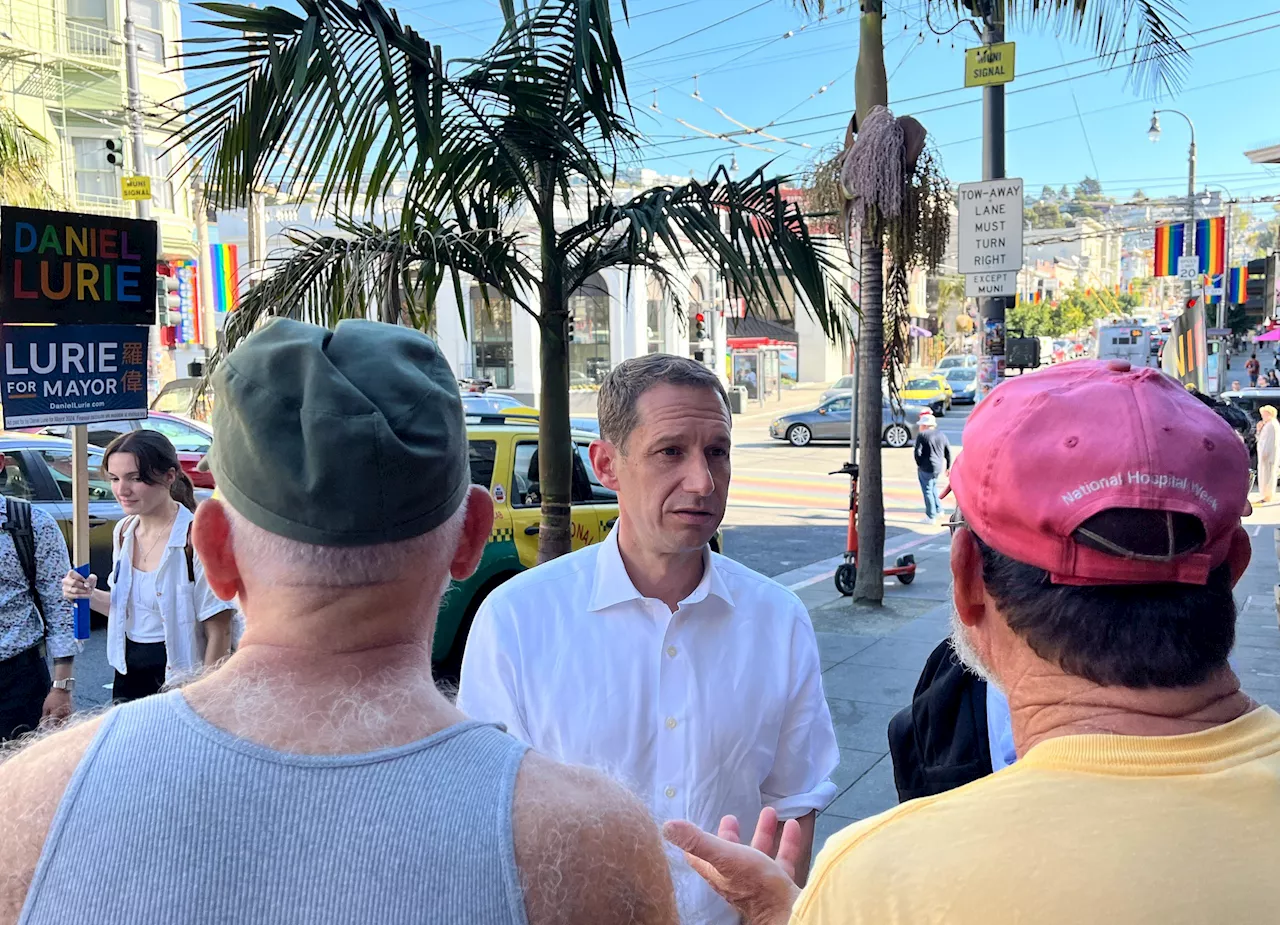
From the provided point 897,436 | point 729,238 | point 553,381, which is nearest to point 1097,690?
point 553,381

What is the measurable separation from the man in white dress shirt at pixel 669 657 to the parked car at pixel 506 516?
488 cm

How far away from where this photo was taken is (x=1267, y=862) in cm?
105

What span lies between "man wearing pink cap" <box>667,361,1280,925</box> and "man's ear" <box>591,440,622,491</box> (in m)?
1.33

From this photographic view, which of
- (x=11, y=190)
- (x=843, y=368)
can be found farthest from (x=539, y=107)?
(x=843, y=368)

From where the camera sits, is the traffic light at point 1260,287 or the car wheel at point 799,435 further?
the car wheel at point 799,435

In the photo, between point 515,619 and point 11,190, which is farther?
point 11,190

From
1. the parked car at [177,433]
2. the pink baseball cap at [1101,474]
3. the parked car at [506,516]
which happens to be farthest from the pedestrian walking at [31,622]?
the parked car at [177,433]

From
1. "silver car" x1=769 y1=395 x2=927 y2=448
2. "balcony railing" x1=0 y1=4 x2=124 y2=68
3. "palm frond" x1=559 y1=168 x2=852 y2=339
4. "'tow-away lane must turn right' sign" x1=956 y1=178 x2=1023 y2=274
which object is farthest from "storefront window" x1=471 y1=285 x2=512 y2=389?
"palm frond" x1=559 y1=168 x2=852 y2=339

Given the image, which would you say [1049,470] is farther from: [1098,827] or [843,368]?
[843,368]

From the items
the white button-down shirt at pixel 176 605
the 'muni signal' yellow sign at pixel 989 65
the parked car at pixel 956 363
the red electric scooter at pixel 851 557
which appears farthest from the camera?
the parked car at pixel 956 363

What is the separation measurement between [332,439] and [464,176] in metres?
3.72

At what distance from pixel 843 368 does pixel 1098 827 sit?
5451 cm

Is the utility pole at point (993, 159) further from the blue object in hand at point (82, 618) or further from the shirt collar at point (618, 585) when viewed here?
the blue object in hand at point (82, 618)

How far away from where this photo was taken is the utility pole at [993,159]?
8.00 m
